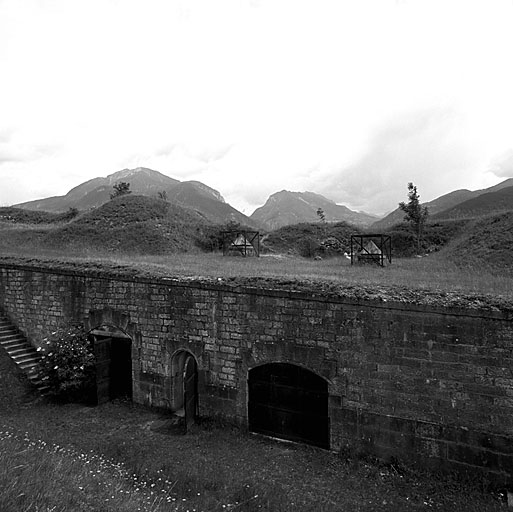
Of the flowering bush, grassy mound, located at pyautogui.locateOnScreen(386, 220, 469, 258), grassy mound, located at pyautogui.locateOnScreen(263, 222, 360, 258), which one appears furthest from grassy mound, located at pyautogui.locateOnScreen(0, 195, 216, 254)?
grassy mound, located at pyautogui.locateOnScreen(386, 220, 469, 258)

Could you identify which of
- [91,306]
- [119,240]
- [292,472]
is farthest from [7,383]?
[119,240]

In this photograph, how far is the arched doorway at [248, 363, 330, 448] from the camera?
30.7ft

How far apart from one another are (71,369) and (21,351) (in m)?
3.45

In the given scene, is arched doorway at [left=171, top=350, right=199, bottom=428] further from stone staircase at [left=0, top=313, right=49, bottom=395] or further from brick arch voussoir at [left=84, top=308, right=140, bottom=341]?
stone staircase at [left=0, top=313, right=49, bottom=395]

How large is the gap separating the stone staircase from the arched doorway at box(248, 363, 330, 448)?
278 inches

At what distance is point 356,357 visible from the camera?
880 cm

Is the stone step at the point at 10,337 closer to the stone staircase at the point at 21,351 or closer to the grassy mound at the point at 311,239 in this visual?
the stone staircase at the point at 21,351

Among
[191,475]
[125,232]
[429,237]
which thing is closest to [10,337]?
[191,475]

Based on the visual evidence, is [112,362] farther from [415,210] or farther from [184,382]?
[415,210]

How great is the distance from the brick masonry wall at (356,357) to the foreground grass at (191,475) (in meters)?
0.68

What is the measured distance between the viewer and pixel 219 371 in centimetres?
1053

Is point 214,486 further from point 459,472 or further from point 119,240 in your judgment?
point 119,240

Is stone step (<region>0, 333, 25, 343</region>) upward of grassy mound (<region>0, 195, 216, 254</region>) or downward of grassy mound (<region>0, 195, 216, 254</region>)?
downward

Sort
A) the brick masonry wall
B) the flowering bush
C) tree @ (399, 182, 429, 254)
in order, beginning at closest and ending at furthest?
the brick masonry wall → the flowering bush → tree @ (399, 182, 429, 254)
